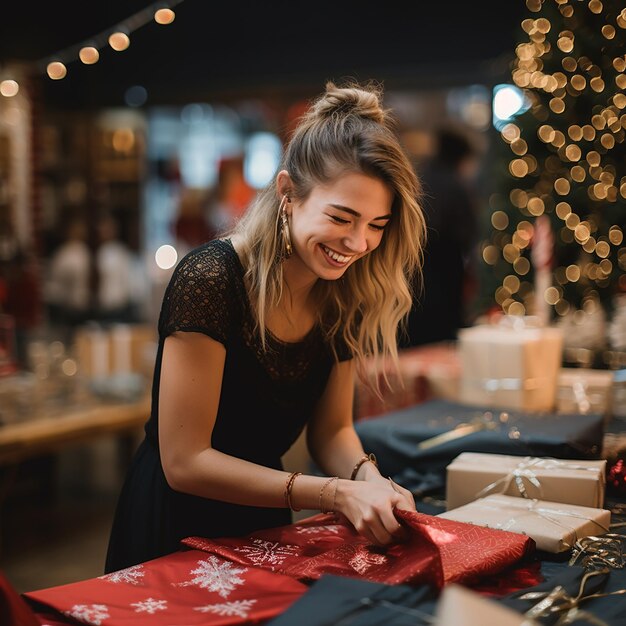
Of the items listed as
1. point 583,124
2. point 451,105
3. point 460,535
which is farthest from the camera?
point 451,105

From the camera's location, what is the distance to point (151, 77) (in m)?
8.18

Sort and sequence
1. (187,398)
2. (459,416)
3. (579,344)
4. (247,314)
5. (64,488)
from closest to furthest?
(187,398)
(247,314)
(459,416)
(579,344)
(64,488)

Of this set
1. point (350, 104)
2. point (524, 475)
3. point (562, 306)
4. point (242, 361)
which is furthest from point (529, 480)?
point (562, 306)

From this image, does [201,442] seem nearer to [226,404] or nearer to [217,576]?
[226,404]

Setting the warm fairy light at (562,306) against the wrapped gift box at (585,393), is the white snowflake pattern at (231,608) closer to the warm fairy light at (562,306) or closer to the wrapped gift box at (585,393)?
the wrapped gift box at (585,393)

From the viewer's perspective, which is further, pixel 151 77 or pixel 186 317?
pixel 151 77

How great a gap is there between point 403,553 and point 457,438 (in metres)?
0.78

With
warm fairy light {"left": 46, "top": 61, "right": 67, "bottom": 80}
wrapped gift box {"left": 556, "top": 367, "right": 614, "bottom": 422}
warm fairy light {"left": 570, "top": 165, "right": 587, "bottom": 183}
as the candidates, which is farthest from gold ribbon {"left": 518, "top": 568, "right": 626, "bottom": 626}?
warm fairy light {"left": 46, "top": 61, "right": 67, "bottom": 80}

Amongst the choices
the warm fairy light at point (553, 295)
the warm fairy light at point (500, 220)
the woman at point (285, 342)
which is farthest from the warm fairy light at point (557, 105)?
the woman at point (285, 342)

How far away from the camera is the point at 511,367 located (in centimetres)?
265

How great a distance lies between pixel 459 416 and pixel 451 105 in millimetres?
8257

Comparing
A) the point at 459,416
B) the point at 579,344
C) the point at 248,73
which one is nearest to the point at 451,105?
the point at 248,73

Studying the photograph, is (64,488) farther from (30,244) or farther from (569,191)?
(569,191)

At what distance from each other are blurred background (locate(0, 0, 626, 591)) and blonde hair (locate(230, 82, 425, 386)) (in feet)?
0.60
